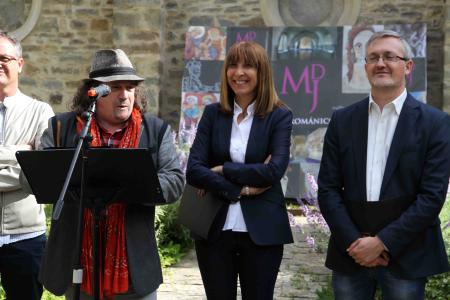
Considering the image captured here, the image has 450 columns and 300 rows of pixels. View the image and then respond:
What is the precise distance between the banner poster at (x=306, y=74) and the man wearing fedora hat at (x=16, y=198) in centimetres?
528

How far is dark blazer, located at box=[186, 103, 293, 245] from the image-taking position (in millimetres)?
3178

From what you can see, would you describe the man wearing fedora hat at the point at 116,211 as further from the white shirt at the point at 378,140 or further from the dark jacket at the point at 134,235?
the white shirt at the point at 378,140

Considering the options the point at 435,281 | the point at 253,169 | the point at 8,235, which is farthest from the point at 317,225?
the point at 8,235

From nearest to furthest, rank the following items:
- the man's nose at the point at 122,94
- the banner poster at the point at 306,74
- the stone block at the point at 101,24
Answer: the man's nose at the point at 122,94, the banner poster at the point at 306,74, the stone block at the point at 101,24

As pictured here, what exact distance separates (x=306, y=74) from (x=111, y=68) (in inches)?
259

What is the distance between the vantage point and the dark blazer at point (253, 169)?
3178 mm

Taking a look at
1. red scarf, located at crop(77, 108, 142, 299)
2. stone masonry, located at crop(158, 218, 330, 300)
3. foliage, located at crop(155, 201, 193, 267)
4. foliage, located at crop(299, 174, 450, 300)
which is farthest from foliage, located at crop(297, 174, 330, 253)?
red scarf, located at crop(77, 108, 142, 299)

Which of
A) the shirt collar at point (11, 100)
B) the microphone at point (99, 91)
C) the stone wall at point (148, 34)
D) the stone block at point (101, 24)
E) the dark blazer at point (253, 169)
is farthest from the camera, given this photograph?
the stone block at point (101, 24)

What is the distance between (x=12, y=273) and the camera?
342 centimetres

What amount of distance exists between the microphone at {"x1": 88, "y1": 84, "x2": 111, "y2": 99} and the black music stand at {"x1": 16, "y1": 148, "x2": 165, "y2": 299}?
0.22 metres

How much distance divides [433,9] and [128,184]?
7943 millimetres

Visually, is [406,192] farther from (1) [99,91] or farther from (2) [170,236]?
(2) [170,236]

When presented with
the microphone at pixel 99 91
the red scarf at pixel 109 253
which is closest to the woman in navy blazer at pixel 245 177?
the red scarf at pixel 109 253

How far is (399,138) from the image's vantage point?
2930 mm
